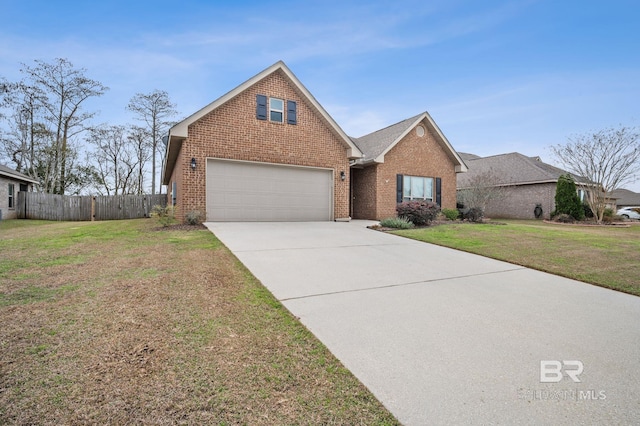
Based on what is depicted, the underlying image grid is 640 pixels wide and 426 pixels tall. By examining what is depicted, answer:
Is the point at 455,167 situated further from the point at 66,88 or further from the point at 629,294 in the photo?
the point at 66,88

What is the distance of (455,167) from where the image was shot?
17.5m

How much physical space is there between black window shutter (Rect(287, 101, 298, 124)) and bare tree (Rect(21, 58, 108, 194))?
17.8 metres

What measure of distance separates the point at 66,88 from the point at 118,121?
4.41 meters

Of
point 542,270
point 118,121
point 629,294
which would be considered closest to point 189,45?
point 542,270

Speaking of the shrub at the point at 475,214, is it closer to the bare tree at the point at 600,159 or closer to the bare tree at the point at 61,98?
the bare tree at the point at 600,159

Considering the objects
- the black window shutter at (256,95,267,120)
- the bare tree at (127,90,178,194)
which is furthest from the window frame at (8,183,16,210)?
the black window shutter at (256,95,267,120)

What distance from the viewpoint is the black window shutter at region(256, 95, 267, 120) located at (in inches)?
473

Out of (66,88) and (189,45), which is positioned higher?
(66,88)

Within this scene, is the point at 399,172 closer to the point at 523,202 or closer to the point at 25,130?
the point at 523,202

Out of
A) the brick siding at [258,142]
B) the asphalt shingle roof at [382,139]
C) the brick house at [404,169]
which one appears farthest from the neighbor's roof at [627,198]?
the brick siding at [258,142]

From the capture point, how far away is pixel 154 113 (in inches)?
993

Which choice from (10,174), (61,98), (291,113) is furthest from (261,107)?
(61,98)

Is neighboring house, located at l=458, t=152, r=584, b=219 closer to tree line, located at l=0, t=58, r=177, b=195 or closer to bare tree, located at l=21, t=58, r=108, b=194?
tree line, located at l=0, t=58, r=177, b=195

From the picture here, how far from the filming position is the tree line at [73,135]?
2055cm
